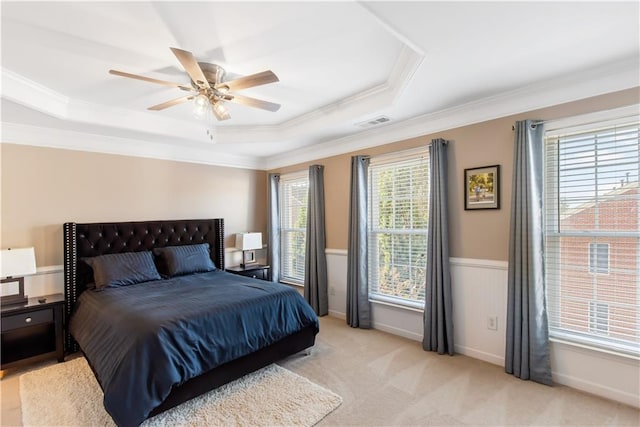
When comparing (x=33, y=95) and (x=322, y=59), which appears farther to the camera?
(x=33, y=95)

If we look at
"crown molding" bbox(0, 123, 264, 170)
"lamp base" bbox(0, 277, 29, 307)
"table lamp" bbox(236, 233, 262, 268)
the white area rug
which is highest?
"crown molding" bbox(0, 123, 264, 170)

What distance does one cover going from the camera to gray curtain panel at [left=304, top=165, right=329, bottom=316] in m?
4.52

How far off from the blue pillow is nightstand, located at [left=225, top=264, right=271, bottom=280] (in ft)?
1.53

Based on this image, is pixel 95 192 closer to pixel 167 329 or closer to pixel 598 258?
pixel 167 329

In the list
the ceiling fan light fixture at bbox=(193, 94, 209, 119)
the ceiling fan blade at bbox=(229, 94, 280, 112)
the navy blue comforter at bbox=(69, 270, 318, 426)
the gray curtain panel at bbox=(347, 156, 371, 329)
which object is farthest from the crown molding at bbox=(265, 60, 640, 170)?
the navy blue comforter at bbox=(69, 270, 318, 426)

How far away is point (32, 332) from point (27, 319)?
462mm

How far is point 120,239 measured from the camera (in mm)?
3930

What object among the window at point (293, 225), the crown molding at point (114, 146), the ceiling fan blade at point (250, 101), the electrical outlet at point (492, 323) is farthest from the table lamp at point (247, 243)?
the electrical outlet at point (492, 323)

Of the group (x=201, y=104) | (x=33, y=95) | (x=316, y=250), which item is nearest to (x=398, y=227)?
(x=316, y=250)

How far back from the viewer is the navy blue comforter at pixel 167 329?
81.1 inches

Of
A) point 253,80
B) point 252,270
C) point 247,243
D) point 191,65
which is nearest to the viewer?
point 191,65

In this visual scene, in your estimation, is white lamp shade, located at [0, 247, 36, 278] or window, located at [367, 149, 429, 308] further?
window, located at [367, 149, 429, 308]

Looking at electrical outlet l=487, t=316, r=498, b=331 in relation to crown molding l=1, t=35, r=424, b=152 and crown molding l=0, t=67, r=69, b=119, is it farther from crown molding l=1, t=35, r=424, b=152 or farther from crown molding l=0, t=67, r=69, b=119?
crown molding l=0, t=67, r=69, b=119

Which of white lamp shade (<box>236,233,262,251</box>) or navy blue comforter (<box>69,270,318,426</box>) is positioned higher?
white lamp shade (<box>236,233,262,251</box>)
